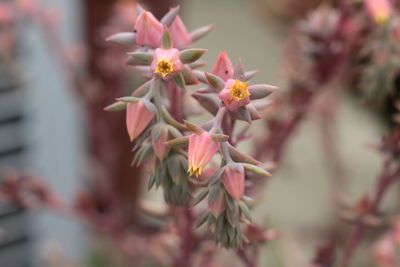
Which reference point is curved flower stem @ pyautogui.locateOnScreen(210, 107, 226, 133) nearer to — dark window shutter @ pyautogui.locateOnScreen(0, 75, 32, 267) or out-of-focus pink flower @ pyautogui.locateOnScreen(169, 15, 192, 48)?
out-of-focus pink flower @ pyautogui.locateOnScreen(169, 15, 192, 48)

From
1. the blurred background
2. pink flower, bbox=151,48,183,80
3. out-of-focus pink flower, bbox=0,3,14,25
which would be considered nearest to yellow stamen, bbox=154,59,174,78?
pink flower, bbox=151,48,183,80

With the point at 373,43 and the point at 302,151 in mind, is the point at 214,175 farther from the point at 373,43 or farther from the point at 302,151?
the point at 302,151

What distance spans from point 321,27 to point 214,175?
0.21 m

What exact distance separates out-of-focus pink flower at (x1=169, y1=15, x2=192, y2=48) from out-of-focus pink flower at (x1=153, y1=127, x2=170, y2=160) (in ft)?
0.19

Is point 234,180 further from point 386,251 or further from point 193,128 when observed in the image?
point 386,251

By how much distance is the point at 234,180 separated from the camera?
0.88ft

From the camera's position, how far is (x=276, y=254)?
Answer: 0.65 meters

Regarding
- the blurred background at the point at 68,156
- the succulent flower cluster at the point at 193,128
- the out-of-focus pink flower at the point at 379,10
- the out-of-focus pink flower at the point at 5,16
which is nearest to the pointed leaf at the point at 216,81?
the succulent flower cluster at the point at 193,128

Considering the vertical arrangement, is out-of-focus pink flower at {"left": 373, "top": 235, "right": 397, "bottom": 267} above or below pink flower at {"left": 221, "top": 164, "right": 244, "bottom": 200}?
below

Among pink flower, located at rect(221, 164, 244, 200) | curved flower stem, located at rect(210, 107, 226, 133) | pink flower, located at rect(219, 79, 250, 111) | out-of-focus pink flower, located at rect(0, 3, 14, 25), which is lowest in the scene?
pink flower, located at rect(221, 164, 244, 200)

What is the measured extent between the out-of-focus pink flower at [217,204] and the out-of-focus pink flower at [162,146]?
1.2 inches

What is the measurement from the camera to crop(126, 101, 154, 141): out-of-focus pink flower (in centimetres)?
28

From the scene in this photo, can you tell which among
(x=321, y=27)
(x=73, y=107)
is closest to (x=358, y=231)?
(x=321, y=27)

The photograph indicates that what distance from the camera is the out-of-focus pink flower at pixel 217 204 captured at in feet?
0.91
